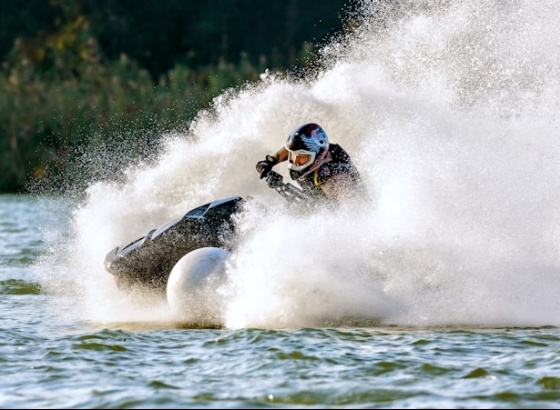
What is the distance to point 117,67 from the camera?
116ft

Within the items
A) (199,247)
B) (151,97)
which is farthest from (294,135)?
(151,97)

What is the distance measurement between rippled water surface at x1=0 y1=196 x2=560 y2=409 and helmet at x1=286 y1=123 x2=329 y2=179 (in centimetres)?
195

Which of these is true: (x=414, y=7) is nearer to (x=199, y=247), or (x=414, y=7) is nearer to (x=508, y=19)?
(x=508, y=19)

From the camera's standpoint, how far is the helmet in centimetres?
1200

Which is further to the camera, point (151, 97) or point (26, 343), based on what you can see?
point (151, 97)

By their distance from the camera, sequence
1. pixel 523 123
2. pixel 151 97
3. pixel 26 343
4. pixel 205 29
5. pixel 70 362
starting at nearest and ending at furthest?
pixel 70 362 < pixel 26 343 < pixel 523 123 < pixel 151 97 < pixel 205 29

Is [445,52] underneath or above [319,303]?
above

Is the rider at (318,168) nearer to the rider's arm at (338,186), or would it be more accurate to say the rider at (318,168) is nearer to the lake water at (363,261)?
the rider's arm at (338,186)

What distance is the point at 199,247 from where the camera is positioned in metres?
11.5

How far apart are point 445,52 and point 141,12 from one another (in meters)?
41.6

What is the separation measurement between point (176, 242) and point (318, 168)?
1422 millimetres

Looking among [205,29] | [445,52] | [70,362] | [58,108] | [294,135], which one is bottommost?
[70,362]

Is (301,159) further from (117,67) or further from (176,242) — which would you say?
(117,67)

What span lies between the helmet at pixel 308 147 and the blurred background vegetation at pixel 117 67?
999cm
